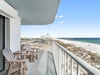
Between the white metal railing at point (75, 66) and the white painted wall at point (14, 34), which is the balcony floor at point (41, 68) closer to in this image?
the white painted wall at point (14, 34)

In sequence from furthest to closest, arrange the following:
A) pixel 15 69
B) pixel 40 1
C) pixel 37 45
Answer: pixel 37 45, pixel 40 1, pixel 15 69

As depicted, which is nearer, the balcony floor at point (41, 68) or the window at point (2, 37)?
the balcony floor at point (41, 68)

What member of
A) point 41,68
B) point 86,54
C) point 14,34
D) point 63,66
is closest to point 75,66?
point 63,66

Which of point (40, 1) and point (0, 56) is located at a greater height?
point (40, 1)

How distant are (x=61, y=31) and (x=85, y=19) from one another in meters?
6.24

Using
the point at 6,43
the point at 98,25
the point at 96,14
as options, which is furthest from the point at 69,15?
the point at 6,43

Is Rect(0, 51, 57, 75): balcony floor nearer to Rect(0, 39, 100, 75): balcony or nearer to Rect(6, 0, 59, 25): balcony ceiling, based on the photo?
Rect(0, 39, 100, 75): balcony

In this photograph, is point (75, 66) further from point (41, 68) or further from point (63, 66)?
point (41, 68)

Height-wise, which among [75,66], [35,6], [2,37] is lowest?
[75,66]

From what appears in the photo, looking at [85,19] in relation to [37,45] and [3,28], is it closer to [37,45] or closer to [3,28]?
[37,45]

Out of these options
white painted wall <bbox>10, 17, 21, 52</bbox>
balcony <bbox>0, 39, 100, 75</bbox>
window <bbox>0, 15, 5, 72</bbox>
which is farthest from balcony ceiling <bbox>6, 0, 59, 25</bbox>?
balcony <bbox>0, 39, 100, 75</bbox>

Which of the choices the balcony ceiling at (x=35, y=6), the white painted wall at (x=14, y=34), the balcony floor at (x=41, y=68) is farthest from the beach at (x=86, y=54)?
the white painted wall at (x=14, y=34)

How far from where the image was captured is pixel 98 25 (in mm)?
34438

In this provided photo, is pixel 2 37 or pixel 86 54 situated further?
pixel 86 54
